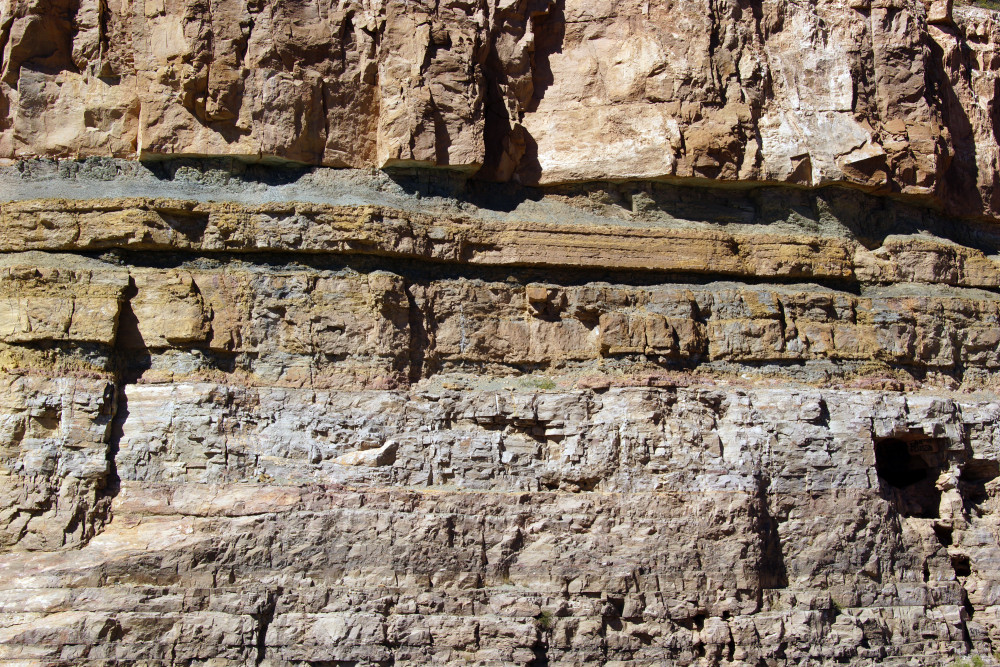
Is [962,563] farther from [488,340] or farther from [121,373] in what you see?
[121,373]

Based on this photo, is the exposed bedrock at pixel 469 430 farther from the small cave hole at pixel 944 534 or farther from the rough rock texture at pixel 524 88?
the rough rock texture at pixel 524 88

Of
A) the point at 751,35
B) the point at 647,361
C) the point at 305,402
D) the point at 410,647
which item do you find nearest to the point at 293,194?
the point at 305,402

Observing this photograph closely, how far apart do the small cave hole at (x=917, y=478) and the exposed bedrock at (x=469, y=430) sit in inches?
1.7

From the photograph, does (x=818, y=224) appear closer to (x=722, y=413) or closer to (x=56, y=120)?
(x=722, y=413)

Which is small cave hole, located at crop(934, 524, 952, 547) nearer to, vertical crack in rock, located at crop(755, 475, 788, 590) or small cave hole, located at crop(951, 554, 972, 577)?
small cave hole, located at crop(951, 554, 972, 577)

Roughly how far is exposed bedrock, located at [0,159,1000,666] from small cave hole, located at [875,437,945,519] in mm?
44

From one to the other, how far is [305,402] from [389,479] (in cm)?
146

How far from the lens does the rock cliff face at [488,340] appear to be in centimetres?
1219

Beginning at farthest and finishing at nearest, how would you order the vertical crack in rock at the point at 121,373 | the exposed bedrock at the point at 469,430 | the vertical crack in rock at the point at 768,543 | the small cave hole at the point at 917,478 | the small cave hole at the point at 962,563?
the small cave hole at the point at 917,478, the small cave hole at the point at 962,563, the vertical crack in rock at the point at 768,543, the vertical crack in rock at the point at 121,373, the exposed bedrock at the point at 469,430

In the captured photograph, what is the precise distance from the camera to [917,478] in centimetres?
1515

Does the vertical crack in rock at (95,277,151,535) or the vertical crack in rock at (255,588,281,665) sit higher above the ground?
the vertical crack in rock at (95,277,151,535)

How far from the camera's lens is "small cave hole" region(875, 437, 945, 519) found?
1454 centimetres

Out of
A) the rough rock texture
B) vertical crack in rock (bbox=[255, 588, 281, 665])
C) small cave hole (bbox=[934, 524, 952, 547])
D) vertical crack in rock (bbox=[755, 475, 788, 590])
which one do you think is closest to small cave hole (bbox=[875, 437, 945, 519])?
small cave hole (bbox=[934, 524, 952, 547])

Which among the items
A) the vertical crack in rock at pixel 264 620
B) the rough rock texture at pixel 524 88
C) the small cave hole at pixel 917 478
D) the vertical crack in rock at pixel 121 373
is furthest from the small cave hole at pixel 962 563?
the vertical crack in rock at pixel 121 373
